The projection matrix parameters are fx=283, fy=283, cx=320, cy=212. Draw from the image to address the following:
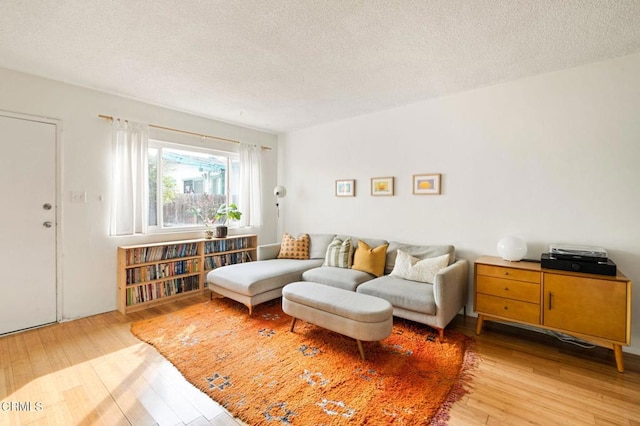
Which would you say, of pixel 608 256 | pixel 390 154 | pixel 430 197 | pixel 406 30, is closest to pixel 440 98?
pixel 390 154

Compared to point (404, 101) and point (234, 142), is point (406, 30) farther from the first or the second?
point (234, 142)

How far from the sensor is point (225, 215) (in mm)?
4391

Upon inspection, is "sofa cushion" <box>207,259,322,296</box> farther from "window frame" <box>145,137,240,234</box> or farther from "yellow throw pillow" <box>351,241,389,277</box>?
"window frame" <box>145,137,240,234</box>

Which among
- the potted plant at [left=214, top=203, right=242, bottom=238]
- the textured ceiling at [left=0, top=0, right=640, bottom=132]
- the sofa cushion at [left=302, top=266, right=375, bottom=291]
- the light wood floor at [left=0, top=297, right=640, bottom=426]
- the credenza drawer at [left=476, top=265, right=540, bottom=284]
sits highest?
the textured ceiling at [left=0, top=0, right=640, bottom=132]

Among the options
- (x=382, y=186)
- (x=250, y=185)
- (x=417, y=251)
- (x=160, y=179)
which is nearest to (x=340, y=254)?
(x=417, y=251)

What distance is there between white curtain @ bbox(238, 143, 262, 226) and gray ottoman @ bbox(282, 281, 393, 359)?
2175 mm

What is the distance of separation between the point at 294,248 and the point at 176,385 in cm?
242

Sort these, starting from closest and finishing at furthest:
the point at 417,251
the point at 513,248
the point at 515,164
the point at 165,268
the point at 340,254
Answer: the point at 513,248 → the point at 515,164 → the point at 417,251 → the point at 165,268 → the point at 340,254

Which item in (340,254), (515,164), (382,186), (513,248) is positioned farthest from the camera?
(382,186)

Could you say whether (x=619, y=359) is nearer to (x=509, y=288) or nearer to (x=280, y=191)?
(x=509, y=288)

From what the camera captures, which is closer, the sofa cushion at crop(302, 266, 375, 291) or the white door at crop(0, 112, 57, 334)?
the white door at crop(0, 112, 57, 334)

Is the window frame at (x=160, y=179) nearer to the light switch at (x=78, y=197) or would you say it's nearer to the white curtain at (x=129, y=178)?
the white curtain at (x=129, y=178)

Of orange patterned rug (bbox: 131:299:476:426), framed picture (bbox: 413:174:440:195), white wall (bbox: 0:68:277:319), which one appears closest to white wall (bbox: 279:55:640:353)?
framed picture (bbox: 413:174:440:195)

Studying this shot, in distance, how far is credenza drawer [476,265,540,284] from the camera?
247cm
